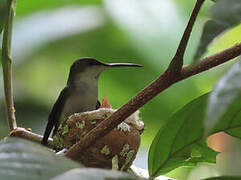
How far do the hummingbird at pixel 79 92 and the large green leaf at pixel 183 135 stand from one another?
0.86m

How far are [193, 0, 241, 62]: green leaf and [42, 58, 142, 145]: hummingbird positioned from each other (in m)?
1.27

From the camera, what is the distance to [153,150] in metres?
1.10

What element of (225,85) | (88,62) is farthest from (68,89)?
(225,85)

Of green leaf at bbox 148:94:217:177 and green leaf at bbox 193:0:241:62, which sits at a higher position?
green leaf at bbox 193:0:241:62

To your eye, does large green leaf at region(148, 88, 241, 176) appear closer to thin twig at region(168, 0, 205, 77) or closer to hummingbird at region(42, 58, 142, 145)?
thin twig at region(168, 0, 205, 77)

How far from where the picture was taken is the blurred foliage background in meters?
2.75

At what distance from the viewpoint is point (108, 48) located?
3246 millimetres

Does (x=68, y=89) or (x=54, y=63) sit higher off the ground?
(x=68, y=89)

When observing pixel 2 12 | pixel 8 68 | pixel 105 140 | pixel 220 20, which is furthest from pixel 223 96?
pixel 105 140

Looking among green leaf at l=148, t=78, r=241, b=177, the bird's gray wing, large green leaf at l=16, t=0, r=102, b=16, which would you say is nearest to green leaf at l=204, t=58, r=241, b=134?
green leaf at l=148, t=78, r=241, b=177

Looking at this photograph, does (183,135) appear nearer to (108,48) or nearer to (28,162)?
(28,162)

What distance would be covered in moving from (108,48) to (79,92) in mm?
1124

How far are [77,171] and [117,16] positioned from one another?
83.3 inches

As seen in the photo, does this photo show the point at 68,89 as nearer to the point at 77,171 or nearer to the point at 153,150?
the point at 153,150
